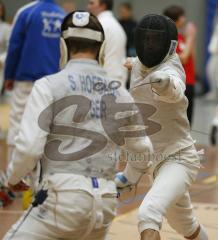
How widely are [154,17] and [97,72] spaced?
1248mm

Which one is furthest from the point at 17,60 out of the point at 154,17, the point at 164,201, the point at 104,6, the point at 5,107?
the point at 5,107

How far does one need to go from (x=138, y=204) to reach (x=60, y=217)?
3.60 metres

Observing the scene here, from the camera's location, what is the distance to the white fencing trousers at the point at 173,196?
4.39 metres

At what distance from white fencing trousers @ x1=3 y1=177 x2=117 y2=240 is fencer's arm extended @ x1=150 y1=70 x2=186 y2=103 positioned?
3.28 ft

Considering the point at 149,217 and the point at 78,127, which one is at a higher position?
the point at 78,127

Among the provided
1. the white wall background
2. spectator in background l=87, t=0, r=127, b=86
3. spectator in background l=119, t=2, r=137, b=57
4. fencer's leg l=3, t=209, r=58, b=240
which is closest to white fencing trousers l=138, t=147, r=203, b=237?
fencer's leg l=3, t=209, r=58, b=240

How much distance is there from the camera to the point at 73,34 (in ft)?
12.2

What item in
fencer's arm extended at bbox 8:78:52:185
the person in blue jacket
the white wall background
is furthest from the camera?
the white wall background

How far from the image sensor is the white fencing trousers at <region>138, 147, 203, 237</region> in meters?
4.39

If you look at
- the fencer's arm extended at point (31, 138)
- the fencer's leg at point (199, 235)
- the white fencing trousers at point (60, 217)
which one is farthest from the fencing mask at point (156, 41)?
the white fencing trousers at point (60, 217)

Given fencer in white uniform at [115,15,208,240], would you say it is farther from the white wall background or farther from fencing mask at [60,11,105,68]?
the white wall background

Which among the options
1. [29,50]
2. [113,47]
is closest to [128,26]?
[113,47]

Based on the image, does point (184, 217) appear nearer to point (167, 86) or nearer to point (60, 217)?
point (167, 86)

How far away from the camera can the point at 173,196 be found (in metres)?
4.50
